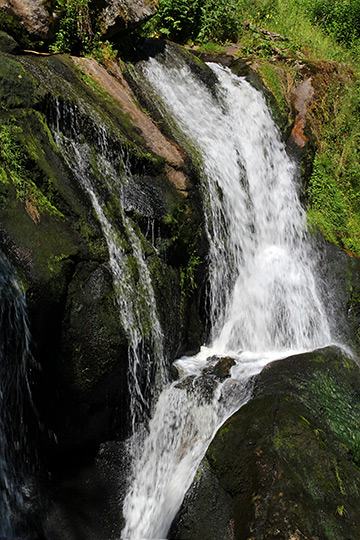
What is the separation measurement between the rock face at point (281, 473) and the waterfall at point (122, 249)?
1283 millimetres

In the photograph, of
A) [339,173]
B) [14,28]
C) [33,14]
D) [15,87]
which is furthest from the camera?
[339,173]

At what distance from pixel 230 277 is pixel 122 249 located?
2282 millimetres

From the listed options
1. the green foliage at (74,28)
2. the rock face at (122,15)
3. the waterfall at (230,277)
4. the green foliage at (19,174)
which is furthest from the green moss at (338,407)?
the rock face at (122,15)

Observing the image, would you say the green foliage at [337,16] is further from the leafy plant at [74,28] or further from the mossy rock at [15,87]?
the mossy rock at [15,87]

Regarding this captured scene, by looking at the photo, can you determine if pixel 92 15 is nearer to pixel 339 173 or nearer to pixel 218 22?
pixel 218 22

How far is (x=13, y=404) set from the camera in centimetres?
449

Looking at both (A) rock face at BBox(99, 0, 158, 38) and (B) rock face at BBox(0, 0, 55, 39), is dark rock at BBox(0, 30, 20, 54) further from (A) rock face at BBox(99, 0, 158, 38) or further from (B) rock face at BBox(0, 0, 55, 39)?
(A) rock face at BBox(99, 0, 158, 38)

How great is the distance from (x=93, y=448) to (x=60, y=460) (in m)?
0.38

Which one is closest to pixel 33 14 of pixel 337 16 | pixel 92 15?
pixel 92 15

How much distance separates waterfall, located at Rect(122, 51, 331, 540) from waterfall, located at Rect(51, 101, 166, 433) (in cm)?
36

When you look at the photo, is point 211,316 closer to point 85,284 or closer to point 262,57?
point 85,284

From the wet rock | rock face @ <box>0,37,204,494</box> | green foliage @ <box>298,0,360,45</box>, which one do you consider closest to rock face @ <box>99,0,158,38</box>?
rock face @ <box>0,37,204,494</box>

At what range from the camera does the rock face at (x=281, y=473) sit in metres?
3.65

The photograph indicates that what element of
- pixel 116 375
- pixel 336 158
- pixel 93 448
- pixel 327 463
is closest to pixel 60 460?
pixel 93 448
